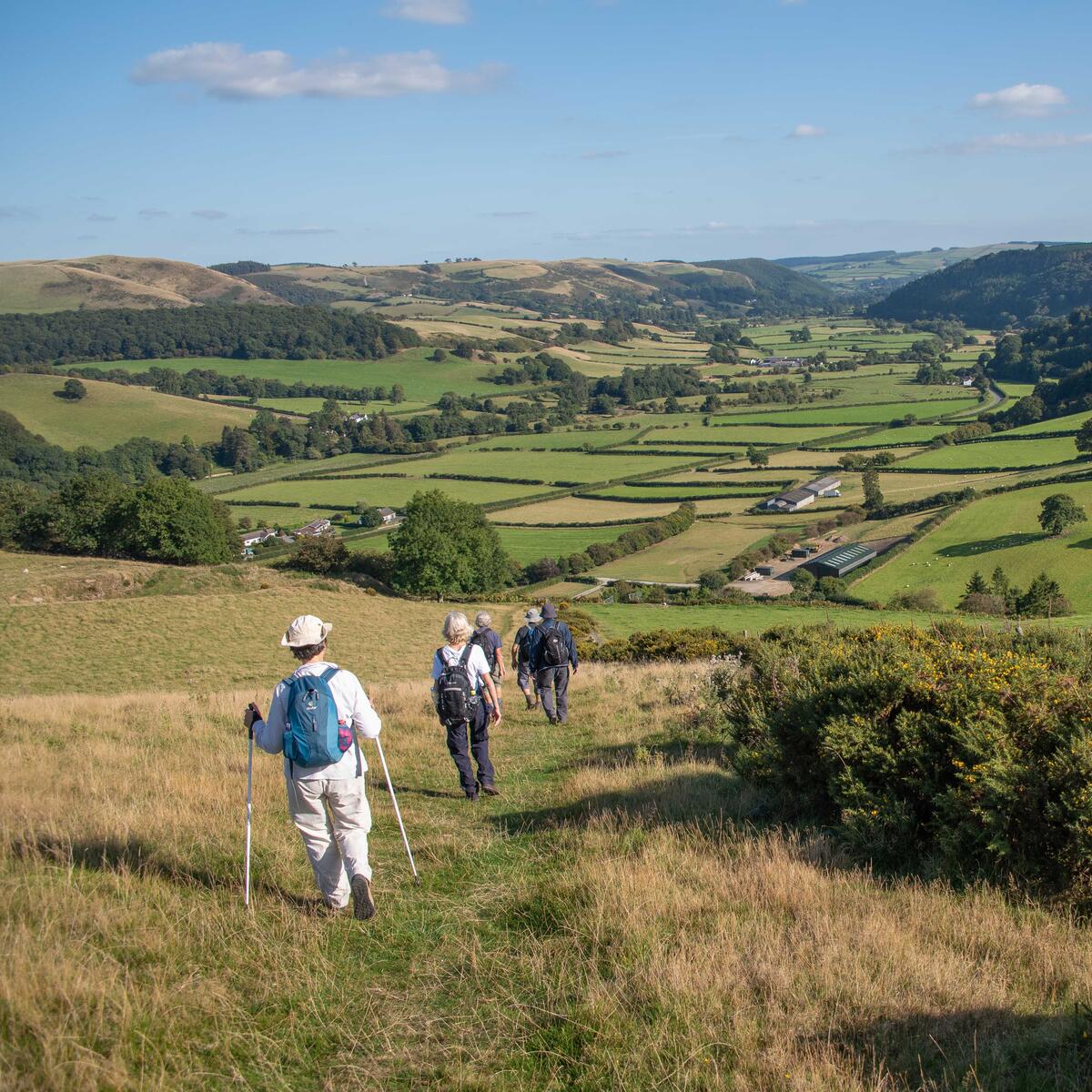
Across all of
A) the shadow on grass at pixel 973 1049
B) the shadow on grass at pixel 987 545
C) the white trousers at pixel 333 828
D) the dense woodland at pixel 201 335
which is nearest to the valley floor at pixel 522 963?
the shadow on grass at pixel 973 1049

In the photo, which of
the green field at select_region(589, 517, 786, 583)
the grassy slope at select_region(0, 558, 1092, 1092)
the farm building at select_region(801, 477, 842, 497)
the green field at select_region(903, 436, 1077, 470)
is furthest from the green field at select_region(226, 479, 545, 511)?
the grassy slope at select_region(0, 558, 1092, 1092)

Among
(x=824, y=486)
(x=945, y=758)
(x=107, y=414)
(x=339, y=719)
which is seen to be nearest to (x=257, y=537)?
(x=824, y=486)

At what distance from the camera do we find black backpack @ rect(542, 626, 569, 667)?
13.2m

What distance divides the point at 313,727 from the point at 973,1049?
3.80 m

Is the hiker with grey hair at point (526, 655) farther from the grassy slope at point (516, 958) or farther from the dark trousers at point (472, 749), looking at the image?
→ the grassy slope at point (516, 958)

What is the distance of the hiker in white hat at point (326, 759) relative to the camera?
17.9 ft

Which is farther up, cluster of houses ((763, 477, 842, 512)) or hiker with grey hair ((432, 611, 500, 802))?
hiker with grey hair ((432, 611, 500, 802))

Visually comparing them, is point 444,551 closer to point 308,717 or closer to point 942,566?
point 942,566

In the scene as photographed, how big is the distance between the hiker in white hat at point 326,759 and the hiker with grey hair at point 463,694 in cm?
266

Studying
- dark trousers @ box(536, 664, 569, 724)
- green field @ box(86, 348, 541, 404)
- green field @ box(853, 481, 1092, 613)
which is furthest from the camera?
green field @ box(86, 348, 541, 404)

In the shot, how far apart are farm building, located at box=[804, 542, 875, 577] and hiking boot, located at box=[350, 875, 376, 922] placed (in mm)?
50190

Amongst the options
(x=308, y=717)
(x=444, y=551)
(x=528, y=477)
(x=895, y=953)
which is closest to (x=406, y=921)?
(x=308, y=717)

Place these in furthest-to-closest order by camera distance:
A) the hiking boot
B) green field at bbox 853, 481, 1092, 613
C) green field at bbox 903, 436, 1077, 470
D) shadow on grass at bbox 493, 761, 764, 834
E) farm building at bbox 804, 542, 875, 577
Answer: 1. green field at bbox 903, 436, 1077, 470
2. farm building at bbox 804, 542, 875, 577
3. green field at bbox 853, 481, 1092, 613
4. shadow on grass at bbox 493, 761, 764, 834
5. the hiking boot

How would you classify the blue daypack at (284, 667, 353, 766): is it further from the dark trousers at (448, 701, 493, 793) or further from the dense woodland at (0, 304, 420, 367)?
the dense woodland at (0, 304, 420, 367)
